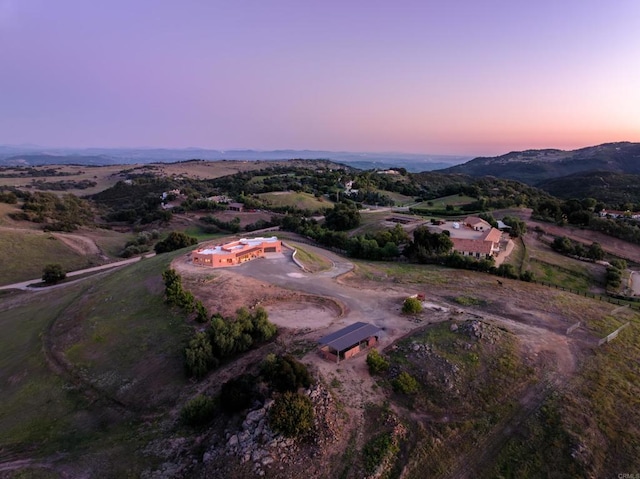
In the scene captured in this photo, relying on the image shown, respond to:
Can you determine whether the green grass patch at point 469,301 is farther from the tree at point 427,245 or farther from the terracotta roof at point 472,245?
the terracotta roof at point 472,245

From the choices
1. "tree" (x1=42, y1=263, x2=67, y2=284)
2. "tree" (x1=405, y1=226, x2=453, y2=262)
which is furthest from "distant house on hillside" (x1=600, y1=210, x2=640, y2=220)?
→ "tree" (x1=42, y1=263, x2=67, y2=284)

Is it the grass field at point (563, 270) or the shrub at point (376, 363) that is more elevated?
the shrub at point (376, 363)

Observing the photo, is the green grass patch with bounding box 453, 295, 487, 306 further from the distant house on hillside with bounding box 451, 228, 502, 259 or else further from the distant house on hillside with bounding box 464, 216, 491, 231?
the distant house on hillside with bounding box 464, 216, 491, 231

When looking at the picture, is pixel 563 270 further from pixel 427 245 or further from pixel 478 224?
pixel 427 245

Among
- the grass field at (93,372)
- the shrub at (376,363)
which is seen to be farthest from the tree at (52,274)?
the shrub at (376,363)

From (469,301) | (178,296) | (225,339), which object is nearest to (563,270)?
(469,301)

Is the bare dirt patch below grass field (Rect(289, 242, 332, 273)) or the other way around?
the other way around
